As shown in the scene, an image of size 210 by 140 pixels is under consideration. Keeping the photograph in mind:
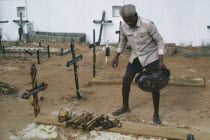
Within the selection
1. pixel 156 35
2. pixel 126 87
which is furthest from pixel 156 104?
pixel 156 35

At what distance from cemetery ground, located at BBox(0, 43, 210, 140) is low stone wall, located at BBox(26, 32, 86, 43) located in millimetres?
4318

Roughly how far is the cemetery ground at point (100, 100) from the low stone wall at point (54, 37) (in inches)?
170

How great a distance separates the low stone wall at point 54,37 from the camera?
13.4m

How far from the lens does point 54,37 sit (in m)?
13.5

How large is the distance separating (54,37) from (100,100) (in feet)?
27.1

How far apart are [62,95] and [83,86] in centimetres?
82

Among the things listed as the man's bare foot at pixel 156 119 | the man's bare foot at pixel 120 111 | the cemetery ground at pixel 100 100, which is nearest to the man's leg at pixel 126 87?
the man's bare foot at pixel 120 111

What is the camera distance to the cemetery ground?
4.89 metres

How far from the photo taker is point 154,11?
12336 millimetres

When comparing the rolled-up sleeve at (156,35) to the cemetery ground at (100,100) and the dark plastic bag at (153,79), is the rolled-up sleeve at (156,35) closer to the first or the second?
the dark plastic bag at (153,79)

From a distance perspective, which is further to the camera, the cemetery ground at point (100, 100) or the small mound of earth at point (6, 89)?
the small mound of earth at point (6, 89)

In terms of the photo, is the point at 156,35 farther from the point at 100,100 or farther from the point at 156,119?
the point at 100,100

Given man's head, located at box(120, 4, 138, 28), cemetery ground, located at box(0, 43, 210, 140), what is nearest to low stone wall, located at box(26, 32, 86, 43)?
cemetery ground, located at box(0, 43, 210, 140)

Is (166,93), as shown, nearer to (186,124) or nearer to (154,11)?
(186,124)
